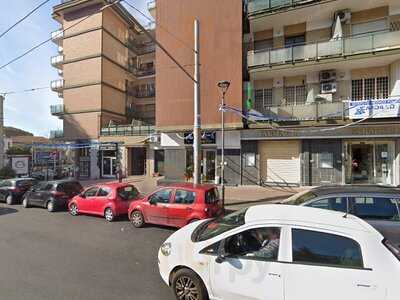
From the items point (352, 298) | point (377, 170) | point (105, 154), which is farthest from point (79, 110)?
point (352, 298)

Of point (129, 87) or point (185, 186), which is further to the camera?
point (129, 87)

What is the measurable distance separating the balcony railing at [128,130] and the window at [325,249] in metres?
23.6

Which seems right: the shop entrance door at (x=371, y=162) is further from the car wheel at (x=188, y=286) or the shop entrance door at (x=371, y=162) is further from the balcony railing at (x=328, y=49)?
the car wheel at (x=188, y=286)

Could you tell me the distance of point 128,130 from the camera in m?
27.8

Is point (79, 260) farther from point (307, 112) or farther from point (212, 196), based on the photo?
point (307, 112)

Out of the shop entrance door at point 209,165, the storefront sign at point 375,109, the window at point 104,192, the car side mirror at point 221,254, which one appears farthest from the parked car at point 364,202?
the shop entrance door at point 209,165

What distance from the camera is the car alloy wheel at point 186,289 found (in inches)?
164

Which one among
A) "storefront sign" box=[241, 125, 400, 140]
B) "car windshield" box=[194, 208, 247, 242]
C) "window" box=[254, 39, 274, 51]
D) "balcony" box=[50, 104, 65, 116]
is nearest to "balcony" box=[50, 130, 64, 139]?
"balcony" box=[50, 104, 65, 116]

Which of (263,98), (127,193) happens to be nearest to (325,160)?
(263,98)

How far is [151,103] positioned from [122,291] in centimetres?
3128

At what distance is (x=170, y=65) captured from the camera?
1966 cm

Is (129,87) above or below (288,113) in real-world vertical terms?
above

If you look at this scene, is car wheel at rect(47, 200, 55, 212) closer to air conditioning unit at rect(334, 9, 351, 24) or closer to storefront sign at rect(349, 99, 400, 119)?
storefront sign at rect(349, 99, 400, 119)

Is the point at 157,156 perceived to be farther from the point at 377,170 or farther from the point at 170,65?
the point at 377,170
